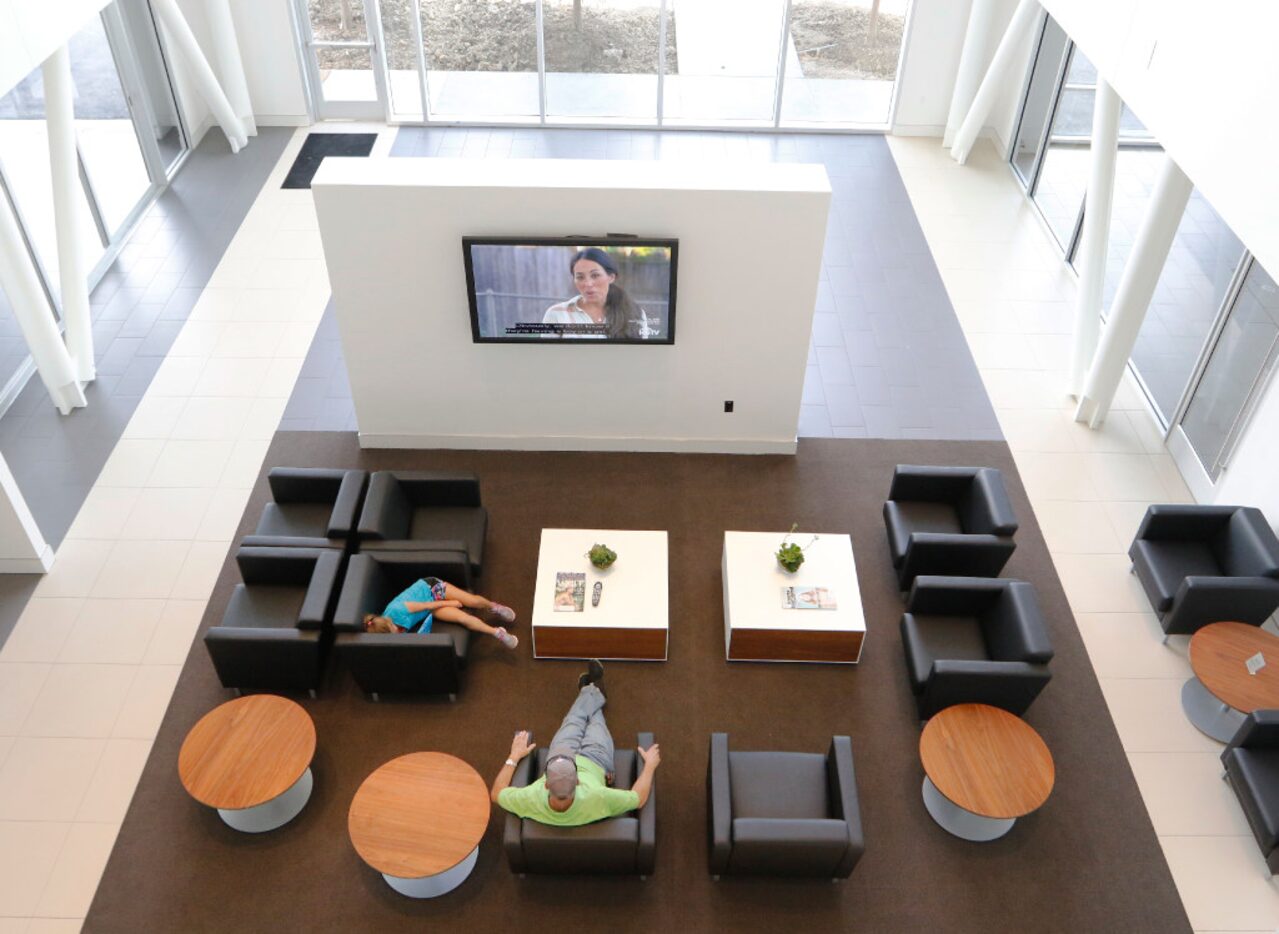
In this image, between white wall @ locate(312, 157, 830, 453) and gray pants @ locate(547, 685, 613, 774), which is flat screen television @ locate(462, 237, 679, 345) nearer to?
white wall @ locate(312, 157, 830, 453)

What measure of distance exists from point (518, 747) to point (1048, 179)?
8866 mm

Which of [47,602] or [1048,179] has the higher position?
[1048,179]

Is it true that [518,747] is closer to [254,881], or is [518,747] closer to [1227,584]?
[254,881]

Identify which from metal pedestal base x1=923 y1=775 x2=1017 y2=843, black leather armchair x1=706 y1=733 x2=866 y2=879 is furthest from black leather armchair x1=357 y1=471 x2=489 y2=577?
metal pedestal base x1=923 y1=775 x2=1017 y2=843

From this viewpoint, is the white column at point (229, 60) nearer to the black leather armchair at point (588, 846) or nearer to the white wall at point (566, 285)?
the white wall at point (566, 285)

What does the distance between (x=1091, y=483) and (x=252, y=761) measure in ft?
21.4

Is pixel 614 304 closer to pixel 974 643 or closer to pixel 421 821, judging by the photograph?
pixel 974 643

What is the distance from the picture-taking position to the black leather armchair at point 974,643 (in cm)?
637

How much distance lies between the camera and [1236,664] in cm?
653

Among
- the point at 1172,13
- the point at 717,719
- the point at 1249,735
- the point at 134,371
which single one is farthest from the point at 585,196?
the point at 1249,735

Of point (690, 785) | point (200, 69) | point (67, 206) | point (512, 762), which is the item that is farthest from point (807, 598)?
point (200, 69)

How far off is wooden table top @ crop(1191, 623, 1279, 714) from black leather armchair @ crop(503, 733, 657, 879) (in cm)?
356

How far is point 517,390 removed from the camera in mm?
8336

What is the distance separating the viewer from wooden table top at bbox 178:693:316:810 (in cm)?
584
